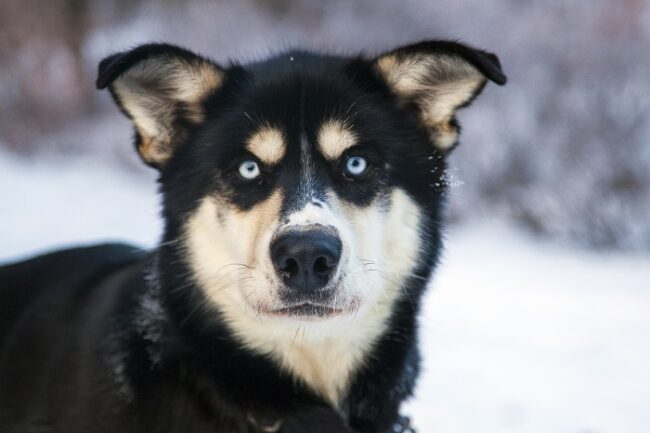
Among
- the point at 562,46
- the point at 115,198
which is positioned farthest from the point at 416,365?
the point at 115,198

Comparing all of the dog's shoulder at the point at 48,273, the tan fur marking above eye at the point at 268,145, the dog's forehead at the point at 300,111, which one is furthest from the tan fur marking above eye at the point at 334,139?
the dog's shoulder at the point at 48,273

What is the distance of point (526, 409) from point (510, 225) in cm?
288

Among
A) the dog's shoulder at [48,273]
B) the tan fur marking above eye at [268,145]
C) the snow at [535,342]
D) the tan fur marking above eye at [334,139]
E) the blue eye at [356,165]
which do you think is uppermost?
the tan fur marking above eye at [334,139]

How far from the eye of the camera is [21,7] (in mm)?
8805

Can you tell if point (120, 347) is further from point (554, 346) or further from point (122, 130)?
point (122, 130)

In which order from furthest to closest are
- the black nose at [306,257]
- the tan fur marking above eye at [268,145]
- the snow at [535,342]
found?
the snow at [535,342] → the tan fur marking above eye at [268,145] → the black nose at [306,257]

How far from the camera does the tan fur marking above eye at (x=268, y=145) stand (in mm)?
2215

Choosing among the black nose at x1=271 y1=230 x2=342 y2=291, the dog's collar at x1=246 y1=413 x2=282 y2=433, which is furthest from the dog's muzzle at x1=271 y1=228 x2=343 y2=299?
the dog's collar at x1=246 y1=413 x2=282 y2=433

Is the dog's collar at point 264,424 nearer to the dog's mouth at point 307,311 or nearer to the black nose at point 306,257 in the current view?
the dog's mouth at point 307,311

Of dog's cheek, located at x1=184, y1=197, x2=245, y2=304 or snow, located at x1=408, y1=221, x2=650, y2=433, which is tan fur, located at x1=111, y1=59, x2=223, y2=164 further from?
snow, located at x1=408, y1=221, x2=650, y2=433

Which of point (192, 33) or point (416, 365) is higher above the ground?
point (192, 33)

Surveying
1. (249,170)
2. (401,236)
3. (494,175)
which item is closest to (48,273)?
(249,170)

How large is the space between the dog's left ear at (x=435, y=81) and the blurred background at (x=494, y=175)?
0.57ft

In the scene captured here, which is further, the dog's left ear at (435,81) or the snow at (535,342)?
the snow at (535,342)
